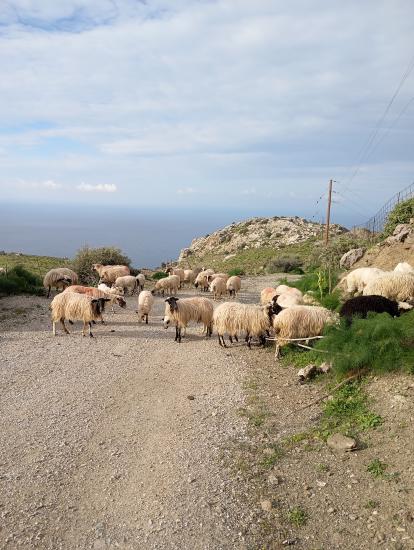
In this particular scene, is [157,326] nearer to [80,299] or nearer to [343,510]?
[80,299]

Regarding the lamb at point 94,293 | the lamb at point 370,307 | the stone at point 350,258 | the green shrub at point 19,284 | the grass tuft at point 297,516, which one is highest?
the stone at point 350,258

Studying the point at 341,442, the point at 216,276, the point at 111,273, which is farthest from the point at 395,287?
the point at 111,273

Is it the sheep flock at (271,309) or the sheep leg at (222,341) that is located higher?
the sheep flock at (271,309)

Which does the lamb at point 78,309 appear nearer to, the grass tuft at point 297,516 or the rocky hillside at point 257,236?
the grass tuft at point 297,516

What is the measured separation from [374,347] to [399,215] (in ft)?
60.0

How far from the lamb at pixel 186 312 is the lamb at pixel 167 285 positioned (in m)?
7.80

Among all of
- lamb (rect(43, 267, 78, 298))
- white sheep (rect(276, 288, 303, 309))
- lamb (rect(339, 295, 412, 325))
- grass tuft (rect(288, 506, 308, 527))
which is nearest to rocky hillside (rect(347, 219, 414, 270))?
white sheep (rect(276, 288, 303, 309))

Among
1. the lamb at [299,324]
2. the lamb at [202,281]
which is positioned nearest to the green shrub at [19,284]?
the lamb at [202,281]

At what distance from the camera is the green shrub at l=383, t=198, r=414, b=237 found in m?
24.5

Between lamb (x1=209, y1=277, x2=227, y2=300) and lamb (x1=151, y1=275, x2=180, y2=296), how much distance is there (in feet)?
6.92

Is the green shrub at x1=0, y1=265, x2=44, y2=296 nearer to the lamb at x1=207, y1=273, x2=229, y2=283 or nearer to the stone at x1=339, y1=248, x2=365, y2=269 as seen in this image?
the lamb at x1=207, y1=273, x2=229, y2=283

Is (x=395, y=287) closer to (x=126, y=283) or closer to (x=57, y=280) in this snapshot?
(x=126, y=283)

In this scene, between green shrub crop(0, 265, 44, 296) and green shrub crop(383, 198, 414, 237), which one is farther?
green shrub crop(383, 198, 414, 237)

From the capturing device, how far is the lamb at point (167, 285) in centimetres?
2284
